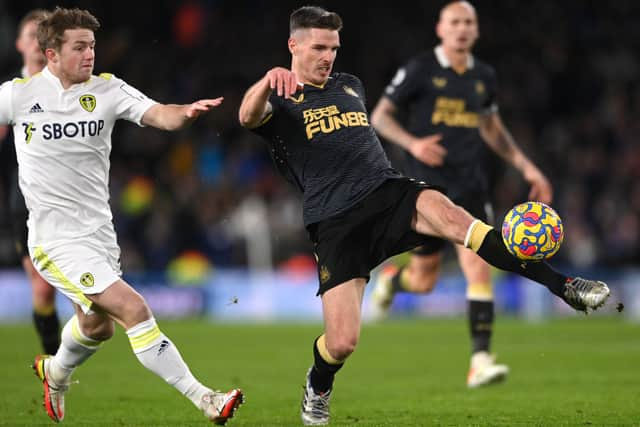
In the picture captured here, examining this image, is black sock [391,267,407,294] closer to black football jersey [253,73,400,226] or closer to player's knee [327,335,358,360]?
black football jersey [253,73,400,226]

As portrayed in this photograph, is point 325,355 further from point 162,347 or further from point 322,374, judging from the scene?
point 162,347

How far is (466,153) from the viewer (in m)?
10.1

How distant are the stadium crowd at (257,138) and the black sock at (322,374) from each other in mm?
14104

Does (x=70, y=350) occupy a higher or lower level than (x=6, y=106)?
lower

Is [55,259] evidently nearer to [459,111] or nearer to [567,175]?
[459,111]

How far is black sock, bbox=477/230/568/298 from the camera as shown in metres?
6.44

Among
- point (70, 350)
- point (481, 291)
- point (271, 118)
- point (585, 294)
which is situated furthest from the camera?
point (481, 291)

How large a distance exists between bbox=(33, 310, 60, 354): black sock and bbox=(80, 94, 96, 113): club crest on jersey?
9.81 feet

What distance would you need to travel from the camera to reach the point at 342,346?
6.86 m

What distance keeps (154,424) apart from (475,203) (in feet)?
13.3

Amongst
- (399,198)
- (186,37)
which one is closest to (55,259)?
(399,198)

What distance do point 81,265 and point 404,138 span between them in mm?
3663

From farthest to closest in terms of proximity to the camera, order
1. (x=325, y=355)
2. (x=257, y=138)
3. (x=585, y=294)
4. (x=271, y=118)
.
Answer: (x=257, y=138) → (x=271, y=118) → (x=325, y=355) → (x=585, y=294)

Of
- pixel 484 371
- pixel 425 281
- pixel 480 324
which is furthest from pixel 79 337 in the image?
pixel 425 281
